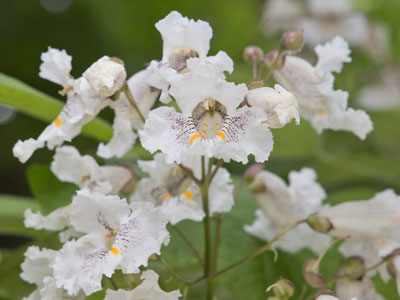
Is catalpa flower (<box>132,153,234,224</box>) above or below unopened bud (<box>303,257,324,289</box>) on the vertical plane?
above

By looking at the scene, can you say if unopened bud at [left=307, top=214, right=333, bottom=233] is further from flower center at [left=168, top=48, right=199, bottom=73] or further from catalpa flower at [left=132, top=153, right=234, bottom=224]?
flower center at [left=168, top=48, right=199, bottom=73]

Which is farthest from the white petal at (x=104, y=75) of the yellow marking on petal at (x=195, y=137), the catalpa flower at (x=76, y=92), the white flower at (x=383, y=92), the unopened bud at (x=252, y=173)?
the white flower at (x=383, y=92)

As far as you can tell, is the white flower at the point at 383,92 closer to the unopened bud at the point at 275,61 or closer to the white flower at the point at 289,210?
the white flower at the point at 289,210

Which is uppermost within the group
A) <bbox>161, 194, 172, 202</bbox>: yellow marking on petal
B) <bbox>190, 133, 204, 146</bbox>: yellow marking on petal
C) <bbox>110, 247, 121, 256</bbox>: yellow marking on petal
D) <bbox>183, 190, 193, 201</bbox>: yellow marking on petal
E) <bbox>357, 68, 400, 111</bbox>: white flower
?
<bbox>357, 68, 400, 111</bbox>: white flower

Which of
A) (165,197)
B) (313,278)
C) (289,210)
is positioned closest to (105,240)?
(165,197)

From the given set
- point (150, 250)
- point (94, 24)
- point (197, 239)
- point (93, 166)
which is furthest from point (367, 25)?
point (150, 250)

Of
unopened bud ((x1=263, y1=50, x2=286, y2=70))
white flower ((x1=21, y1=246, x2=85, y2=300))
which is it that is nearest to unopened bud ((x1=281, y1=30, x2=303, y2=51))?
unopened bud ((x1=263, y1=50, x2=286, y2=70))
